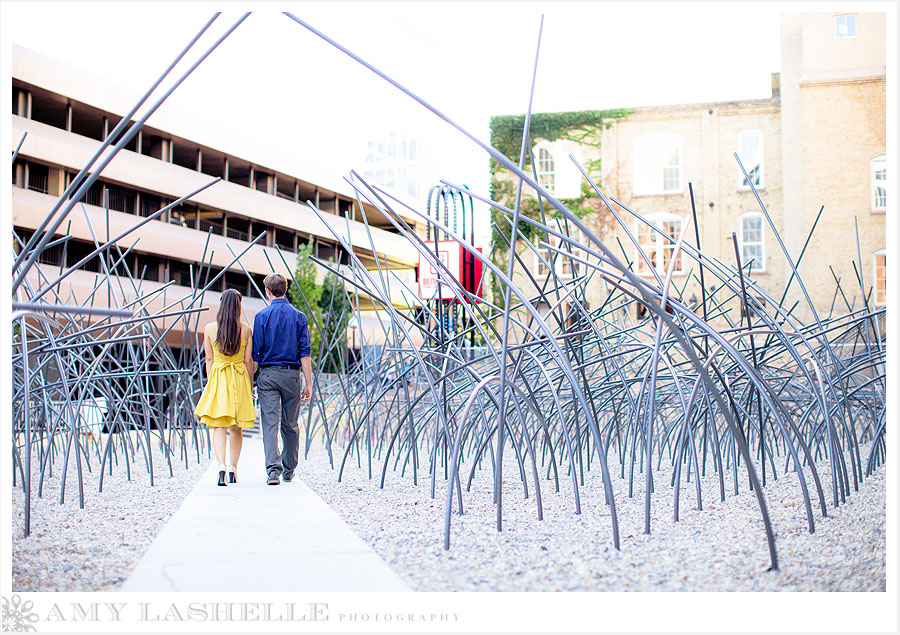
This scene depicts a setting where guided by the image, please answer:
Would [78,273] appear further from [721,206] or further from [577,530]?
[577,530]

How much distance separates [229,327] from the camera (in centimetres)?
320

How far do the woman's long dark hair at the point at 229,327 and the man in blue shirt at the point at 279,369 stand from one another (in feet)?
0.38

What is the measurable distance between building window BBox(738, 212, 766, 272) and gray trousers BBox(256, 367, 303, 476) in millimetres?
13974

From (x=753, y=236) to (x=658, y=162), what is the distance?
2497 millimetres

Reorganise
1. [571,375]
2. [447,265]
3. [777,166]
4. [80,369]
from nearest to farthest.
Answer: [571,375], [80,369], [447,265], [777,166]

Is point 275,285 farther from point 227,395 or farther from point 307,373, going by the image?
point 227,395

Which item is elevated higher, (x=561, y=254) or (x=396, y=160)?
(x=396, y=160)

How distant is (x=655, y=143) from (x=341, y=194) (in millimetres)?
11000

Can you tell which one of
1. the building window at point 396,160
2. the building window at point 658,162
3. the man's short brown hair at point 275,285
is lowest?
the man's short brown hair at point 275,285

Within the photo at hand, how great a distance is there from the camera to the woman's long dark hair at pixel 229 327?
10.5ft

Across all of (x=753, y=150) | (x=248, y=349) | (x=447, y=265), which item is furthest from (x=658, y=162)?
(x=248, y=349)

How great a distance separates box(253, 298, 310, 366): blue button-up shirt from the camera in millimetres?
3312

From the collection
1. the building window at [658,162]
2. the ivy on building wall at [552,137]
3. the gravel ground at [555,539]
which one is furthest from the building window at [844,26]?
the gravel ground at [555,539]

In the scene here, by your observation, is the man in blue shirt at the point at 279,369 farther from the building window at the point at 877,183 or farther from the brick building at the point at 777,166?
the building window at the point at 877,183
